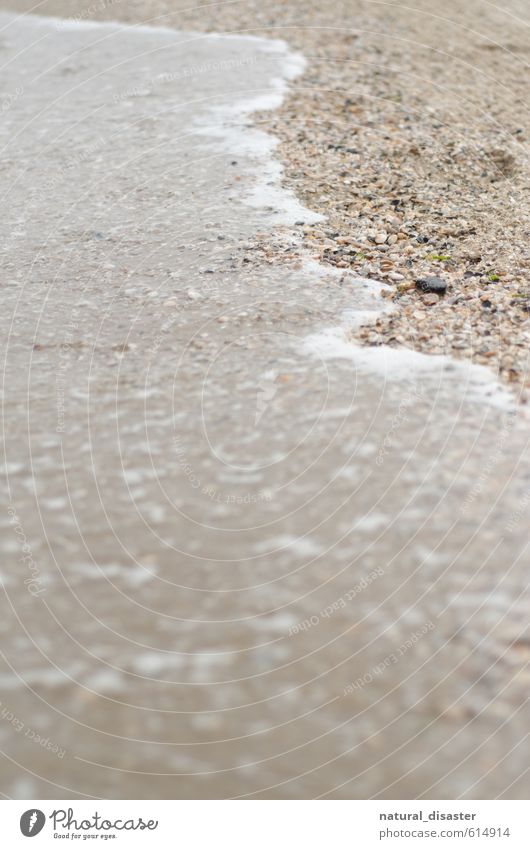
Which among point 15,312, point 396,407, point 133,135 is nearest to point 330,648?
point 396,407

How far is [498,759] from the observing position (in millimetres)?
3004

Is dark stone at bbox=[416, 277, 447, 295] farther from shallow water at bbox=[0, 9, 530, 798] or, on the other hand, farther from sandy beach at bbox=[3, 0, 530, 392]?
shallow water at bbox=[0, 9, 530, 798]

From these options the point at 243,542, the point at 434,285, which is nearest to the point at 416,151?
the point at 434,285

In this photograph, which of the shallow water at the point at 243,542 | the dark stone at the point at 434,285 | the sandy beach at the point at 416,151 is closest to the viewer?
the shallow water at the point at 243,542

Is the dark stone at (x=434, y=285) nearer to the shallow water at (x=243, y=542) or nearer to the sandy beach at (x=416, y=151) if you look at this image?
the sandy beach at (x=416, y=151)

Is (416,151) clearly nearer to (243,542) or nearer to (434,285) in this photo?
(434,285)

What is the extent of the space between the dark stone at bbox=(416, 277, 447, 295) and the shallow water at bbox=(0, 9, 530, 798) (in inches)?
13.2

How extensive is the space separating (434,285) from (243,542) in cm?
258

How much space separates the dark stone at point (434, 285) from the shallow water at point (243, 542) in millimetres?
334

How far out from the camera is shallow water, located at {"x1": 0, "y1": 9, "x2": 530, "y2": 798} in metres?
3.04

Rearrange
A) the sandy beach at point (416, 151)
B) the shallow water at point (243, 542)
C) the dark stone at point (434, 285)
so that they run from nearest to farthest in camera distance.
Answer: the shallow water at point (243, 542)
the sandy beach at point (416, 151)
the dark stone at point (434, 285)

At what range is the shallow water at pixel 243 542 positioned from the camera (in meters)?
3.04

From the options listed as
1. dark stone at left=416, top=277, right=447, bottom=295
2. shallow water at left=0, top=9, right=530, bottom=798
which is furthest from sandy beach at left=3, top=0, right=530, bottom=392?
shallow water at left=0, top=9, right=530, bottom=798

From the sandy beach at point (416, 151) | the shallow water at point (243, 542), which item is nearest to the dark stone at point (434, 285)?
the sandy beach at point (416, 151)
